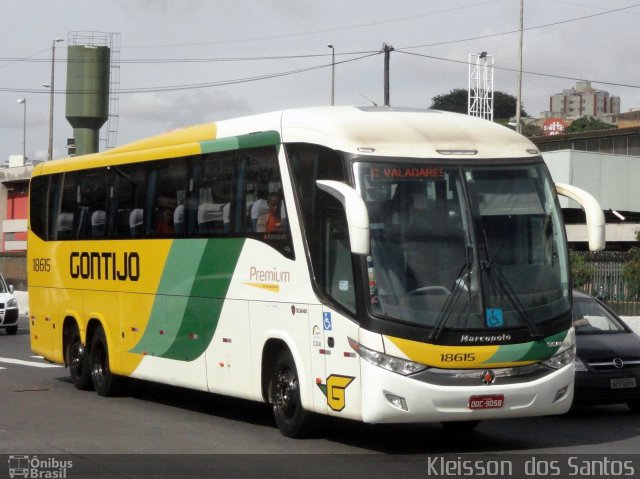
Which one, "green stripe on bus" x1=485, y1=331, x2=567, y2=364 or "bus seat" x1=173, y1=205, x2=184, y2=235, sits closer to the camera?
"green stripe on bus" x1=485, y1=331, x2=567, y2=364

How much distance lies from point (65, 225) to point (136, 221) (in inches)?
107

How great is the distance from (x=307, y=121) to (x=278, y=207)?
3.14 ft

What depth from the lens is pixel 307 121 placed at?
12.4 metres

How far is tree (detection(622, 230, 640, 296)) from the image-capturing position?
84.4 ft

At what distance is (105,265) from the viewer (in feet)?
55.7

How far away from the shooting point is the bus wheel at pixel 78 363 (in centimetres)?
1770

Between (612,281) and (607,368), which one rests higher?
(612,281)

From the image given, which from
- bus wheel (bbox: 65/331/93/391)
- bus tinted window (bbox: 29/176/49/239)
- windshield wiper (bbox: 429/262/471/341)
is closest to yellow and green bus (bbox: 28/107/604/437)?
windshield wiper (bbox: 429/262/471/341)

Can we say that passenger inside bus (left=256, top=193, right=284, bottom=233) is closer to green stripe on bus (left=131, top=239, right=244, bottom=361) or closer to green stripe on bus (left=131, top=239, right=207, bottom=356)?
green stripe on bus (left=131, top=239, right=244, bottom=361)

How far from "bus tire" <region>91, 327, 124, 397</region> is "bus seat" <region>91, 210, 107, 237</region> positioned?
136 cm

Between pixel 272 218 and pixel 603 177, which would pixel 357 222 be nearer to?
pixel 272 218

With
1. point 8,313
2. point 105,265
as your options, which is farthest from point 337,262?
point 8,313

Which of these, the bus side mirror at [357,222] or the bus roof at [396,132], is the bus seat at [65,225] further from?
the bus side mirror at [357,222]

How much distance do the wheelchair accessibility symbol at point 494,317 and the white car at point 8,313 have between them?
21.6 metres
